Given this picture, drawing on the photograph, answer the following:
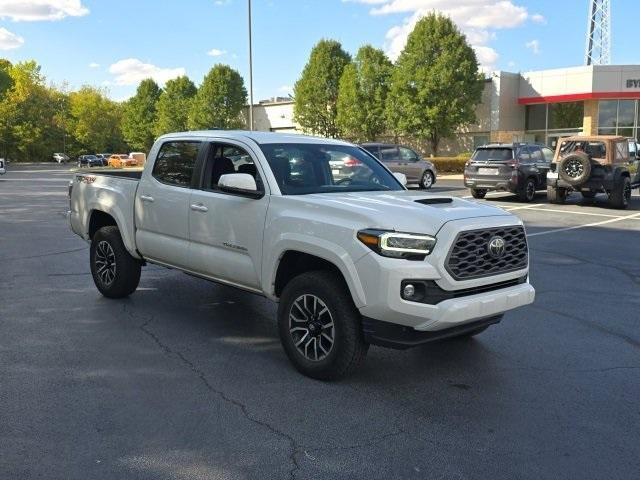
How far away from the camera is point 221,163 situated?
5.61 m

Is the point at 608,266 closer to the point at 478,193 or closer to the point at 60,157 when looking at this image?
the point at 478,193

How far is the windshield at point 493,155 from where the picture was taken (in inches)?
735

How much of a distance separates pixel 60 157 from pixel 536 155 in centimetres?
7565

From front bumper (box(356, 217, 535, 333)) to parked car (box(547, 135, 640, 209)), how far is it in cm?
1363

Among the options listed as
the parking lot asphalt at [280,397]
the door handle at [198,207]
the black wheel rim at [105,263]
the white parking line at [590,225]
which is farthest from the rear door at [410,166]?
the door handle at [198,207]

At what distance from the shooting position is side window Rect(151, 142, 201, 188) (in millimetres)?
5828

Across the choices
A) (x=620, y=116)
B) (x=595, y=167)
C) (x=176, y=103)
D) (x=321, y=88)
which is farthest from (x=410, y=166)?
(x=176, y=103)

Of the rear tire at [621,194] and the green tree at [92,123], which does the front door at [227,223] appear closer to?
the rear tire at [621,194]

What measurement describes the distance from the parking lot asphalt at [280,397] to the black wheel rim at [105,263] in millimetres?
283

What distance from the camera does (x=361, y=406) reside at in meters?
4.06

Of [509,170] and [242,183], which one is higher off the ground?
[242,183]

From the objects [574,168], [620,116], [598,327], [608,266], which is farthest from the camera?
[620,116]

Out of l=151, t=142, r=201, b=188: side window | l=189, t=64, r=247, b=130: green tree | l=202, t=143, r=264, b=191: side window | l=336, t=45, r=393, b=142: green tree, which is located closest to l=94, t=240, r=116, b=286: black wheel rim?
l=151, t=142, r=201, b=188: side window

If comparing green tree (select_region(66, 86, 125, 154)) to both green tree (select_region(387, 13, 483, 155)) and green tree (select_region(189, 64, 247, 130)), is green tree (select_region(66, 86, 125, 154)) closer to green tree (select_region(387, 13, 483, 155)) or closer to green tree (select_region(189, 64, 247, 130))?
green tree (select_region(189, 64, 247, 130))
